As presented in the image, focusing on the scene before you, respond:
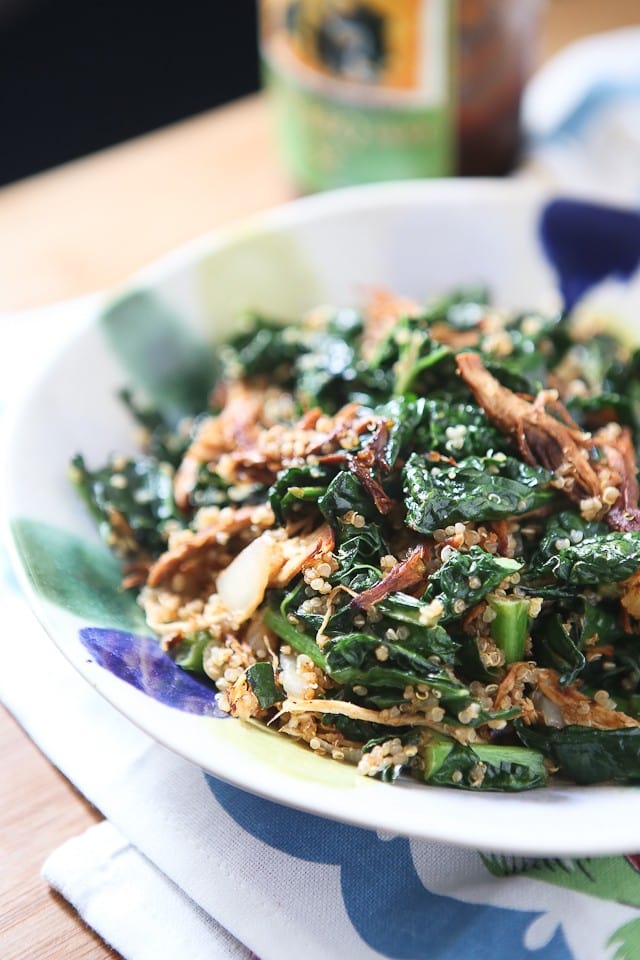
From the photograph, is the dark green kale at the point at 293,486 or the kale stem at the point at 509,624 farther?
the dark green kale at the point at 293,486

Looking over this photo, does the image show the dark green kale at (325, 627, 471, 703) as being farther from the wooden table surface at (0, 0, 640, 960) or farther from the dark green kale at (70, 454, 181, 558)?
the wooden table surface at (0, 0, 640, 960)

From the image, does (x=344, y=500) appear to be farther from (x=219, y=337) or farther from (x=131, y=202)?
(x=131, y=202)

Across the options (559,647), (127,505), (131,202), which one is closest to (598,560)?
(559,647)

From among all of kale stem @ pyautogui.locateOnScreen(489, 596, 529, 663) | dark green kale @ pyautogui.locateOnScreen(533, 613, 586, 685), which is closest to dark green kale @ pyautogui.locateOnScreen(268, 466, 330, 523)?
kale stem @ pyautogui.locateOnScreen(489, 596, 529, 663)

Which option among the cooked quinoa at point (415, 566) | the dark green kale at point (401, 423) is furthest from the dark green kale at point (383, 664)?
the dark green kale at point (401, 423)

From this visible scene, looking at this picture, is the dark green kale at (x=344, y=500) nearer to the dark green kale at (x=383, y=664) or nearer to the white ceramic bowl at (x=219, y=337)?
the dark green kale at (x=383, y=664)

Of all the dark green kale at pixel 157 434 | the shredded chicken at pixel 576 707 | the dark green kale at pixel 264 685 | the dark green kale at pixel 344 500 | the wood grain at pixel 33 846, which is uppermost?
the dark green kale at pixel 344 500
